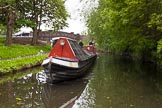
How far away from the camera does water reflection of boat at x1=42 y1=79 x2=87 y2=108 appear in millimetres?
13377

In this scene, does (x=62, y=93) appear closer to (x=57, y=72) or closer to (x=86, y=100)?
(x=86, y=100)

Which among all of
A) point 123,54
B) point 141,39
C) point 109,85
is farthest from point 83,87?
point 123,54

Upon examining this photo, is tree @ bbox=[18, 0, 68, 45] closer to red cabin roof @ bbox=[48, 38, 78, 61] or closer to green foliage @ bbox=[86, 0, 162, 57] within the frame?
green foliage @ bbox=[86, 0, 162, 57]

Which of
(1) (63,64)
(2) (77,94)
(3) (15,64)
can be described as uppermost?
(1) (63,64)

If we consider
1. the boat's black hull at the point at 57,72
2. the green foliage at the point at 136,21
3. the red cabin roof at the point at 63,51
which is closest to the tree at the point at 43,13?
the green foliage at the point at 136,21

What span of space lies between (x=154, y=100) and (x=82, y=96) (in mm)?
3157

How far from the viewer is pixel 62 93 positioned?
15773 mm

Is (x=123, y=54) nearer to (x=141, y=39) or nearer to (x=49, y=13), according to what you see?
(x=49, y=13)

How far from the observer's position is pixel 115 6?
29516 mm

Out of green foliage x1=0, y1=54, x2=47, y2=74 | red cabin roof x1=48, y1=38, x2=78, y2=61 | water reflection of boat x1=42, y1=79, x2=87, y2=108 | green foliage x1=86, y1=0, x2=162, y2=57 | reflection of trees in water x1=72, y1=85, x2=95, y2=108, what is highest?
green foliage x1=86, y1=0, x2=162, y2=57

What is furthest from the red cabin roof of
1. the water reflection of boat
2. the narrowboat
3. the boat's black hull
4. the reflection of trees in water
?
the reflection of trees in water

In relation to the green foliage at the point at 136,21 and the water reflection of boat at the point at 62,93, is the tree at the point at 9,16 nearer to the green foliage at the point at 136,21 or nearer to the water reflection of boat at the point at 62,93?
the green foliage at the point at 136,21

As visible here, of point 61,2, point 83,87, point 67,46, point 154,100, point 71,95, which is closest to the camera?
point 154,100

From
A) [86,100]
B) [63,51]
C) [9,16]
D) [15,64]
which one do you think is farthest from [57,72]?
[9,16]
